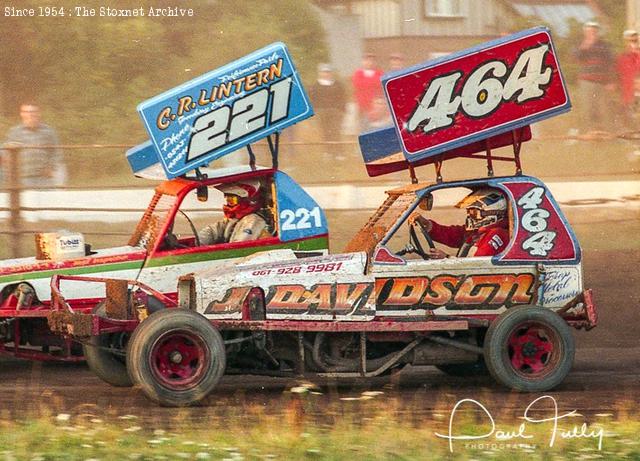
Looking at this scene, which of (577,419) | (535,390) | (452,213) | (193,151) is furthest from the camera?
(452,213)

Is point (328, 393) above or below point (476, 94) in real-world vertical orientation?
below

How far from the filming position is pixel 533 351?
949cm

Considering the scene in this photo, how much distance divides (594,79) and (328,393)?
26.1 feet

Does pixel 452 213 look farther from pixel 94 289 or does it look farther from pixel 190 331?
pixel 190 331

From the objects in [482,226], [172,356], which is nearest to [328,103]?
[482,226]

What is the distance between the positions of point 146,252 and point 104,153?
508cm

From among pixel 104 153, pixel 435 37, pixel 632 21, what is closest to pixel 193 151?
pixel 104 153

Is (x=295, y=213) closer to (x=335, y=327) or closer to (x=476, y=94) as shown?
(x=335, y=327)

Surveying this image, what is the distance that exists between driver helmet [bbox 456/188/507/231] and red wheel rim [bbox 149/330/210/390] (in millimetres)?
2361

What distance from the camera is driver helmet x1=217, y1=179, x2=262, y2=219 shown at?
35.8 ft

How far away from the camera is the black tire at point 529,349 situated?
9281mm

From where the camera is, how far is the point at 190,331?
892cm

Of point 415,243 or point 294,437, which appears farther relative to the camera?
point 415,243
